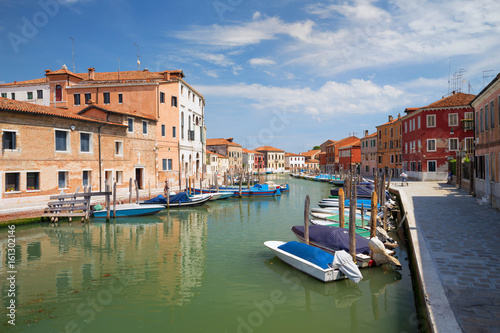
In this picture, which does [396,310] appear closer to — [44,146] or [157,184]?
[44,146]

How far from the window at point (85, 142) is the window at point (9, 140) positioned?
4.34 metres

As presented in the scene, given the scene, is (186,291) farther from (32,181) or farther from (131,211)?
(32,181)

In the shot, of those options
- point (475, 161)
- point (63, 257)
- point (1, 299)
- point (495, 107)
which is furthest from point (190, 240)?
point (475, 161)

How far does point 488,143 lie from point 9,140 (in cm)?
2440

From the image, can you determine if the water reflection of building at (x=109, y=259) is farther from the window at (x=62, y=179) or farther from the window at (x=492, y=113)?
the window at (x=492, y=113)

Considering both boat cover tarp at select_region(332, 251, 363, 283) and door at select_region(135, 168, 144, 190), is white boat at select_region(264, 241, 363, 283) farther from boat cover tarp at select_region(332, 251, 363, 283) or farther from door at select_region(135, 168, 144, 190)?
door at select_region(135, 168, 144, 190)

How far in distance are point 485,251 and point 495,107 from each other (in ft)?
31.2

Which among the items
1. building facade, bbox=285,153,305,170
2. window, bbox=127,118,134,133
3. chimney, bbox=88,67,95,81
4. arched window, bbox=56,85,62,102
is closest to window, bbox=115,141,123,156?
window, bbox=127,118,134,133

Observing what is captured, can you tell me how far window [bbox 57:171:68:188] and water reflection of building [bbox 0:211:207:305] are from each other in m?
4.06

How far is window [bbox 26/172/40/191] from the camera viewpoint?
18566 millimetres

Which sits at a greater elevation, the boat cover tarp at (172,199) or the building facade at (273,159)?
the building facade at (273,159)

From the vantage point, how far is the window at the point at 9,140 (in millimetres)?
17469

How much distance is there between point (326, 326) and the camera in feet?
22.1

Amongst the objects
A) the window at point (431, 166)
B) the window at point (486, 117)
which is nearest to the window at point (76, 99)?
the window at point (486, 117)
